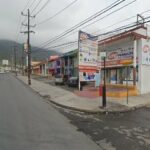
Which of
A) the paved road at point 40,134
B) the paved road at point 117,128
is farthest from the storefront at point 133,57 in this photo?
the paved road at point 40,134

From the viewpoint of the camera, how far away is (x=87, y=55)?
25.0 metres

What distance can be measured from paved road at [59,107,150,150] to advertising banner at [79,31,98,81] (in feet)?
31.1

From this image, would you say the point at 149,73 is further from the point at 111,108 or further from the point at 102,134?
the point at 102,134

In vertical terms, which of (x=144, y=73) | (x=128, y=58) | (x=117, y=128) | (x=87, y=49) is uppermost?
(x=87, y=49)

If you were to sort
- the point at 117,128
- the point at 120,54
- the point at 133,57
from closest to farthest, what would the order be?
1. the point at 117,128
2. the point at 133,57
3. the point at 120,54

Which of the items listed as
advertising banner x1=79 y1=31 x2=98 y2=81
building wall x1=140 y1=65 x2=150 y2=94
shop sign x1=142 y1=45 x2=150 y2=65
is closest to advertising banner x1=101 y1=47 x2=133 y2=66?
shop sign x1=142 y1=45 x2=150 y2=65

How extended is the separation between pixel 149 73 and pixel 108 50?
208 inches

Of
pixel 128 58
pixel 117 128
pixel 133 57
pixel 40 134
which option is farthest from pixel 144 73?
pixel 40 134

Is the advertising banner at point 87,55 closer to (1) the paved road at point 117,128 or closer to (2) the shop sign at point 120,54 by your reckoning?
(2) the shop sign at point 120,54

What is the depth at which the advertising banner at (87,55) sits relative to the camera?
2441cm

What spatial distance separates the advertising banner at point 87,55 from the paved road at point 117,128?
9484 millimetres

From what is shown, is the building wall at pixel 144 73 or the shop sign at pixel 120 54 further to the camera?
the shop sign at pixel 120 54

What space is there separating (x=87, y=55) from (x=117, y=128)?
46.9 ft

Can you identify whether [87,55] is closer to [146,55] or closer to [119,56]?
[119,56]
